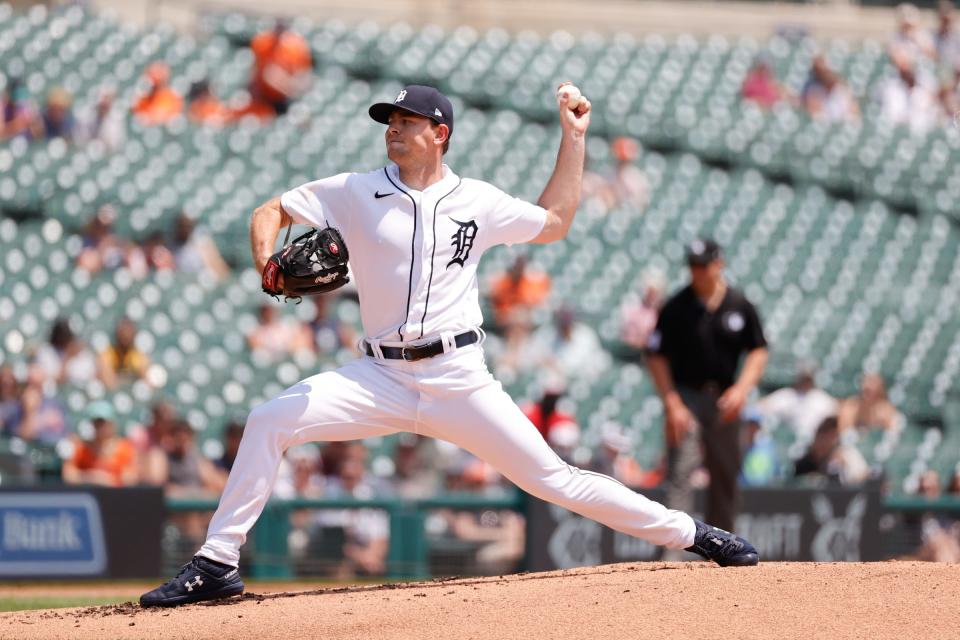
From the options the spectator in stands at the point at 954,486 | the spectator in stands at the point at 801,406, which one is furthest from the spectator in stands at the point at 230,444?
the spectator in stands at the point at 954,486

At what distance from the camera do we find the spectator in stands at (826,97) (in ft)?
65.8

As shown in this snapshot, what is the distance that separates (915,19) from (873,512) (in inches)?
523

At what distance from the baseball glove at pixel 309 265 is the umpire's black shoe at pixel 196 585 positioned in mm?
1038

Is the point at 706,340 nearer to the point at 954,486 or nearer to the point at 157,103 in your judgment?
the point at 954,486

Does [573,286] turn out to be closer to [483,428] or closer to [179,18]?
[179,18]

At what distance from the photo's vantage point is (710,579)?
5801mm

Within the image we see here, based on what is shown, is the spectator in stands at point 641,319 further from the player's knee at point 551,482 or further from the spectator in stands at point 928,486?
the player's knee at point 551,482

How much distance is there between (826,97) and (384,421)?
51.3 feet

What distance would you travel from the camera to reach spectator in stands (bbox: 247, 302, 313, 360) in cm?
1274

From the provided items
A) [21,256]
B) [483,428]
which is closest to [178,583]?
[483,428]

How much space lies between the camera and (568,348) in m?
13.9

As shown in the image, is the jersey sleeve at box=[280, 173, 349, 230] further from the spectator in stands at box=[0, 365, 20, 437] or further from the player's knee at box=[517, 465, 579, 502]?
the spectator in stands at box=[0, 365, 20, 437]

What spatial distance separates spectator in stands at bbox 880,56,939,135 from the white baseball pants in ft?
51.4

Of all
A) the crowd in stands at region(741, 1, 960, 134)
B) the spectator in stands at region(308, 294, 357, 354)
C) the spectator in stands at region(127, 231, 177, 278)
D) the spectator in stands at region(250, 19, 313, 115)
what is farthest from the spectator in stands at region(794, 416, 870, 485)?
the crowd in stands at region(741, 1, 960, 134)
